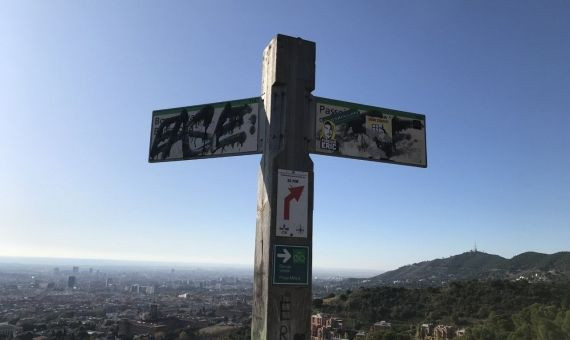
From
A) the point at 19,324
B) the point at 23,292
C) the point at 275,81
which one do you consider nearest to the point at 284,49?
the point at 275,81

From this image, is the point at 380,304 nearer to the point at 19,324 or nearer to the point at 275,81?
the point at 19,324

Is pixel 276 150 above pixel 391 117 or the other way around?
the other way around

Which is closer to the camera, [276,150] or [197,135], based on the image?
[276,150]

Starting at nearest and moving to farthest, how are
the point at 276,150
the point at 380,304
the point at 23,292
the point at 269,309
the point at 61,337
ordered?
the point at 269,309, the point at 276,150, the point at 61,337, the point at 380,304, the point at 23,292

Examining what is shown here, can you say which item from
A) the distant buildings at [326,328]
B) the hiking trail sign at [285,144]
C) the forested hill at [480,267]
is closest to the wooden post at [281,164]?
the hiking trail sign at [285,144]

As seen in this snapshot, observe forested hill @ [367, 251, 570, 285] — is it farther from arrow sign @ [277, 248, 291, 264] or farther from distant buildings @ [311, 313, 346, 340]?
arrow sign @ [277, 248, 291, 264]

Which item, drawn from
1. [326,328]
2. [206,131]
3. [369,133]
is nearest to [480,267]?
[326,328]

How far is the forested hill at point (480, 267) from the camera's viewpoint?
100631 mm

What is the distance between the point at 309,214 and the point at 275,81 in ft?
2.08

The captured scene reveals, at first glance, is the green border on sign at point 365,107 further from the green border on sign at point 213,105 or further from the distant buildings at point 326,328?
the distant buildings at point 326,328

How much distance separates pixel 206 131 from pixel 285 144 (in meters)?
0.48

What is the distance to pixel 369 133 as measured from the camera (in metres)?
2.44

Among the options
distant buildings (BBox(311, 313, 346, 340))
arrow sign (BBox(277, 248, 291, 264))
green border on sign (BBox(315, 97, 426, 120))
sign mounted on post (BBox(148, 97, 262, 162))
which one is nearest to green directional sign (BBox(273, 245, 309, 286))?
arrow sign (BBox(277, 248, 291, 264))

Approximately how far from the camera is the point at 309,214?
7.14 feet
